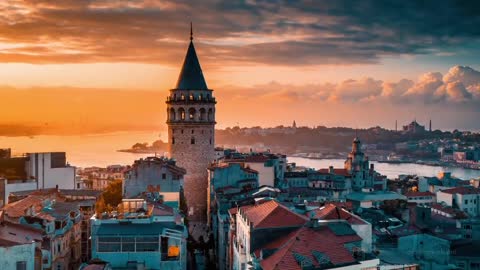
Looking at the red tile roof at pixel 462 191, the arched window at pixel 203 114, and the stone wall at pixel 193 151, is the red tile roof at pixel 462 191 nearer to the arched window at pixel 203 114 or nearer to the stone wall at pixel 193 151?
the stone wall at pixel 193 151

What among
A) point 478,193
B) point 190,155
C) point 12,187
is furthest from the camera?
point 478,193

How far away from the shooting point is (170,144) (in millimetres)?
27297

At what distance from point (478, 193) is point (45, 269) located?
27494 mm

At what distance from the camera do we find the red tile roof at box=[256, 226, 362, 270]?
12344 millimetres

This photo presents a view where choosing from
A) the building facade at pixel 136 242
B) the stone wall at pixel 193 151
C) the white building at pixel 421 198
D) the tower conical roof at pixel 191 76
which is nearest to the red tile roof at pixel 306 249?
the building facade at pixel 136 242

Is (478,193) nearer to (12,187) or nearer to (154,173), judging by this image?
(154,173)

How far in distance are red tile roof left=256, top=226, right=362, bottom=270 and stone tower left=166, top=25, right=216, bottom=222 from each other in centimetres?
1365

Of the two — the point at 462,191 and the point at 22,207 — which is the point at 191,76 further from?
the point at 462,191

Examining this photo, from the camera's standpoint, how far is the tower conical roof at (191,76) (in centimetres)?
2716

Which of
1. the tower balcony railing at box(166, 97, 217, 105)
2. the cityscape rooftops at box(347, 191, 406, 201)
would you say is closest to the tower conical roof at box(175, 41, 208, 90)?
the tower balcony railing at box(166, 97, 217, 105)

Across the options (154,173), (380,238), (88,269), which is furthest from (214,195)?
(88,269)

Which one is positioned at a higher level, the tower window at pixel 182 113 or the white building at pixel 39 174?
the tower window at pixel 182 113

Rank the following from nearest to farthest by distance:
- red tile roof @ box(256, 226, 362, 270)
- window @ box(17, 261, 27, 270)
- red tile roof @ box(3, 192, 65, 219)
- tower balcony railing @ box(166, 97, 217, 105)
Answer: window @ box(17, 261, 27, 270)
red tile roof @ box(256, 226, 362, 270)
red tile roof @ box(3, 192, 65, 219)
tower balcony railing @ box(166, 97, 217, 105)

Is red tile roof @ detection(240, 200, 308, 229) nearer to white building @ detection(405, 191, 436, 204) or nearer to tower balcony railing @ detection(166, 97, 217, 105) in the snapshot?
tower balcony railing @ detection(166, 97, 217, 105)
